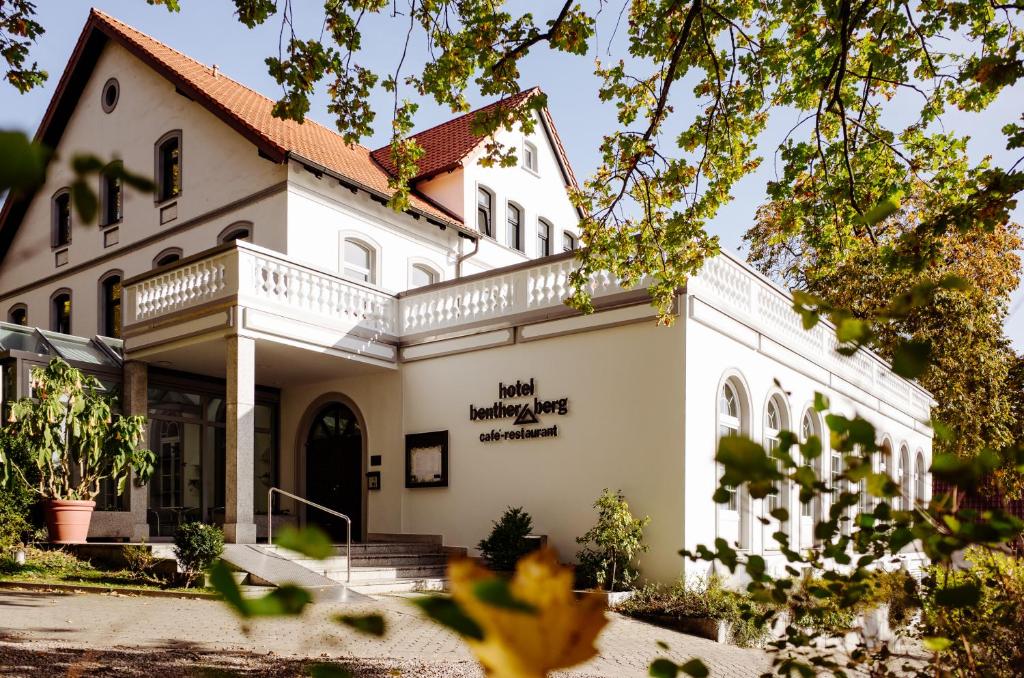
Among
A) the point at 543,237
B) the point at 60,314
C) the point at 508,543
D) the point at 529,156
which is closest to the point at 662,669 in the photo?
the point at 508,543

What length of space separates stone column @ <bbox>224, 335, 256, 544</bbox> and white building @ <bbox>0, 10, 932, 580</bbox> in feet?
0.11

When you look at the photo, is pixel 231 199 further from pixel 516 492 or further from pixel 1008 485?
pixel 1008 485

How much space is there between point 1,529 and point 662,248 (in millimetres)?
9503

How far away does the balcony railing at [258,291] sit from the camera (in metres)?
13.6

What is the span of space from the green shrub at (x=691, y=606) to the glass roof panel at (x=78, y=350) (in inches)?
380

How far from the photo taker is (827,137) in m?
Result: 7.58

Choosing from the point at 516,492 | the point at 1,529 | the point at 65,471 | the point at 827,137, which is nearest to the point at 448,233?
the point at 516,492

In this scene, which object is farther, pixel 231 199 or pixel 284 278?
pixel 231 199

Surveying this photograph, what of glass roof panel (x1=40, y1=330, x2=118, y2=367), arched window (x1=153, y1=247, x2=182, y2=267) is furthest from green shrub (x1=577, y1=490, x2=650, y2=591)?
arched window (x1=153, y1=247, x2=182, y2=267)

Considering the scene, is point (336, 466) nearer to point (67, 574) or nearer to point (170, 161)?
point (67, 574)

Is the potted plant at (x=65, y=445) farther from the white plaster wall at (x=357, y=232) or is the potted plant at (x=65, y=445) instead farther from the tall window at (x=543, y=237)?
the tall window at (x=543, y=237)

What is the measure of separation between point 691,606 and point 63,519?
881 centimetres

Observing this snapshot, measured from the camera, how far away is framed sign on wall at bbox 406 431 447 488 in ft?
48.8

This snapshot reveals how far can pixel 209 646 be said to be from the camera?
738cm
